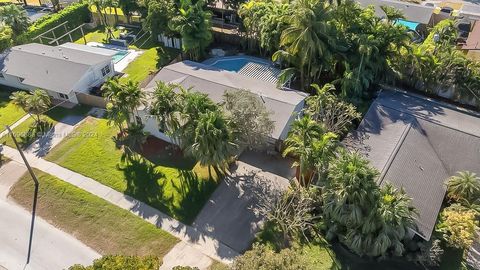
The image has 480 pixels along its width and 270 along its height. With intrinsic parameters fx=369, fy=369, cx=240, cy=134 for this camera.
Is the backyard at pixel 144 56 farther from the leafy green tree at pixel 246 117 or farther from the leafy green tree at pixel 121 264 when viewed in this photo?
the leafy green tree at pixel 121 264

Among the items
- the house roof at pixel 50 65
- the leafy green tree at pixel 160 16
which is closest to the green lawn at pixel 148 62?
the leafy green tree at pixel 160 16

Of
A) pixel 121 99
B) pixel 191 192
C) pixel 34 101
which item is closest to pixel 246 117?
pixel 191 192

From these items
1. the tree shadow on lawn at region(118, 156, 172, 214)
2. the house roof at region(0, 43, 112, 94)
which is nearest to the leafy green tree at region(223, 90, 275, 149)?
the tree shadow on lawn at region(118, 156, 172, 214)

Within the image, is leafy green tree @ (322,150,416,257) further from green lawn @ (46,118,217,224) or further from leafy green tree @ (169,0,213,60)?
leafy green tree @ (169,0,213,60)

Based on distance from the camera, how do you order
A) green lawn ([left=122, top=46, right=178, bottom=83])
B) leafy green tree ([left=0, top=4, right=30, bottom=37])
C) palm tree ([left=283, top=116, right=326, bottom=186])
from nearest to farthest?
palm tree ([left=283, top=116, right=326, bottom=186]), green lawn ([left=122, top=46, right=178, bottom=83]), leafy green tree ([left=0, top=4, right=30, bottom=37])

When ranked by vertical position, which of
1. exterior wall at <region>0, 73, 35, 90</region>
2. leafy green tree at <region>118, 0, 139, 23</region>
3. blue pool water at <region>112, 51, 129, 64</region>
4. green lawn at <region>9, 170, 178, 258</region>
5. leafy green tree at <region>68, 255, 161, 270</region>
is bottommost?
green lawn at <region>9, 170, 178, 258</region>

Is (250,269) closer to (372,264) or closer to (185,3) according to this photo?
(372,264)

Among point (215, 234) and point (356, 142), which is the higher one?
point (356, 142)

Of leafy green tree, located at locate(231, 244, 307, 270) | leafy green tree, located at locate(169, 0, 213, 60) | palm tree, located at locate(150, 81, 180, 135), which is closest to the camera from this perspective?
leafy green tree, located at locate(231, 244, 307, 270)

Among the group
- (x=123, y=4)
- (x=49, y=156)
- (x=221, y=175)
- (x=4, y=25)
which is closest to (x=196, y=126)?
(x=221, y=175)
